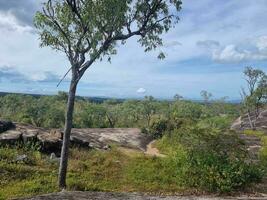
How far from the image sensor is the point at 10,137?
88.4ft

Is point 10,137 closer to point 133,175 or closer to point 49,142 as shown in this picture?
point 49,142

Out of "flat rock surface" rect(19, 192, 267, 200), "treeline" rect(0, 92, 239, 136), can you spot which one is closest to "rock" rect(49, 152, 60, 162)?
"flat rock surface" rect(19, 192, 267, 200)

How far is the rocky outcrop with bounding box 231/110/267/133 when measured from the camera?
72325 millimetres

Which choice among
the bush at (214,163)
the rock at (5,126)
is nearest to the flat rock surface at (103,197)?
the bush at (214,163)

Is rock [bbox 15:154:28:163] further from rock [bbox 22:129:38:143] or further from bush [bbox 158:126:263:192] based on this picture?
bush [bbox 158:126:263:192]

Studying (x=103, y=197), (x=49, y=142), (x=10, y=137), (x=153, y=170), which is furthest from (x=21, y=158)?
(x=103, y=197)

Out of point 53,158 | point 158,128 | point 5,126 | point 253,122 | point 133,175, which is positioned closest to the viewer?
point 133,175

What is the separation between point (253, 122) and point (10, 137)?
56.6 metres

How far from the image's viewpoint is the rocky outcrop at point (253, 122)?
237ft

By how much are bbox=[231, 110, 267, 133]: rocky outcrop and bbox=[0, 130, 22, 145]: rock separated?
51637 millimetres

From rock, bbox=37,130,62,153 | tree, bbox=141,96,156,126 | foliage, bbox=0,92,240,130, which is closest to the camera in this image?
rock, bbox=37,130,62,153

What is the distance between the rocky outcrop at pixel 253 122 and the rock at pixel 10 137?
51637mm

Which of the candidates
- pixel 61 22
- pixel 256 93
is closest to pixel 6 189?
pixel 61 22

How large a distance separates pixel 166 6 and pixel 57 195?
9.14 metres
